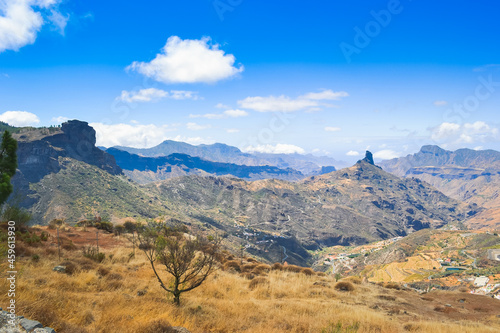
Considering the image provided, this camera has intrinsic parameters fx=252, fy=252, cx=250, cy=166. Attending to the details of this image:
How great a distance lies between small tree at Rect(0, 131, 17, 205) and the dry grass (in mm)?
7053

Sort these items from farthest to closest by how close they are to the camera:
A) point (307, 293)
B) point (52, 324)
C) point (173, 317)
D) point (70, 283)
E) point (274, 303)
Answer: point (307, 293), point (274, 303), point (70, 283), point (173, 317), point (52, 324)

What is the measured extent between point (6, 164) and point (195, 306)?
2057 cm

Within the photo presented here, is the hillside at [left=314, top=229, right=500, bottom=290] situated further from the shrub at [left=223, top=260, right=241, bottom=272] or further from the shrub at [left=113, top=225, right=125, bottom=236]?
the shrub at [left=113, top=225, right=125, bottom=236]

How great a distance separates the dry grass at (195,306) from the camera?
7895mm

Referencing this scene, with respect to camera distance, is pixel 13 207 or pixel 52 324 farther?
pixel 13 207

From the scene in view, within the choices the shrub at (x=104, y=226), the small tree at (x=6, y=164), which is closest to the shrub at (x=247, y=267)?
the shrub at (x=104, y=226)

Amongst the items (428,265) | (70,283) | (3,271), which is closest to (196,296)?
(70,283)

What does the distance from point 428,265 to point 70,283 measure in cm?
11126

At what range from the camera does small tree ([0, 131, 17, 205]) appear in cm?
1962

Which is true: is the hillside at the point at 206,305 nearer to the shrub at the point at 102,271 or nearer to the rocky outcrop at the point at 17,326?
the shrub at the point at 102,271

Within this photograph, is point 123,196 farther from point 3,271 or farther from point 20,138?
point 3,271

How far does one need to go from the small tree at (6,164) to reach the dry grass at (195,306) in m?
7.05

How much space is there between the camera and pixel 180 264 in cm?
1084

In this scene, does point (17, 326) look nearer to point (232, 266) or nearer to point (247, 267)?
point (232, 266)
